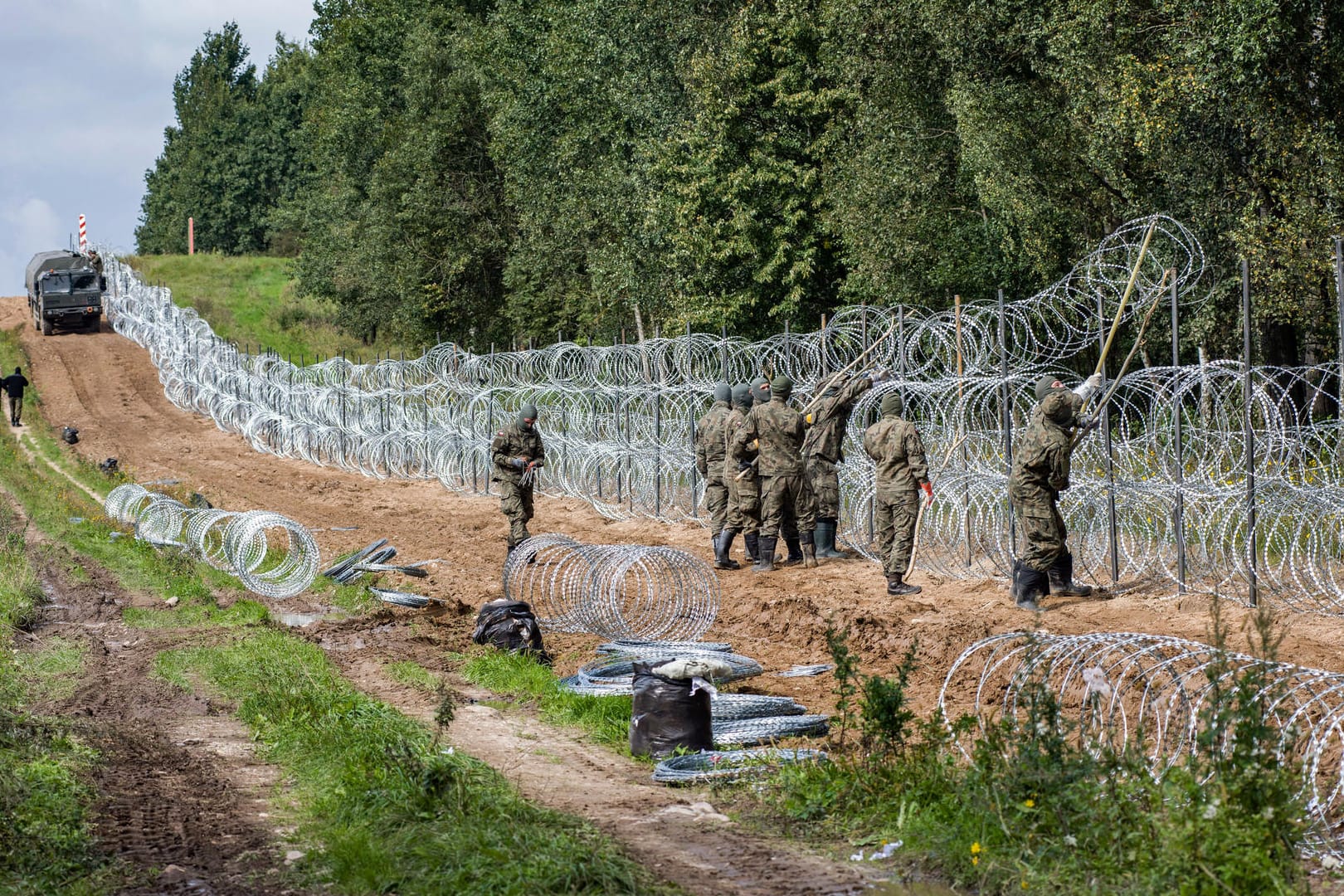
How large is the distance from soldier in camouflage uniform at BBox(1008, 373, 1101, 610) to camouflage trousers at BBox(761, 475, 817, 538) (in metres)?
3.22

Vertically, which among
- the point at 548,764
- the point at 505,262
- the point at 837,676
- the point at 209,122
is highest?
the point at 209,122

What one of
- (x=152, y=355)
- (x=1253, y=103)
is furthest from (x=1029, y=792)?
(x=152, y=355)

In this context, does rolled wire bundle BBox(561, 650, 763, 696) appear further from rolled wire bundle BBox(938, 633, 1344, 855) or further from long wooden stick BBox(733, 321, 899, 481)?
long wooden stick BBox(733, 321, 899, 481)

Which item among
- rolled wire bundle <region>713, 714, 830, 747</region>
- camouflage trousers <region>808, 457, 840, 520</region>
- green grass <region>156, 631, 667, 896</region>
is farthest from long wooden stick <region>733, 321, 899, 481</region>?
rolled wire bundle <region>713, 714, 830, 747</region>

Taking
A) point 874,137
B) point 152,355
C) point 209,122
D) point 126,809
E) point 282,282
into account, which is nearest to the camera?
point 126,809

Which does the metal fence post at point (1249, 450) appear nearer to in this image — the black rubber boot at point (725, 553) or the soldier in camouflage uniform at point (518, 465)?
the black rubber boot at point (725, 553)

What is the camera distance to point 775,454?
15438 millimetres

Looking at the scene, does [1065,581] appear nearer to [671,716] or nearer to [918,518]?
[918,518]

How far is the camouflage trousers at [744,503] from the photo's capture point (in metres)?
15.7

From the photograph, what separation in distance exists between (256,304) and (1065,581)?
53.6 m

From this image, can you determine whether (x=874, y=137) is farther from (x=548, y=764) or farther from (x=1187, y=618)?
(x=548, y=764)

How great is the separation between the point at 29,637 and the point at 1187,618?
10707 millimetres

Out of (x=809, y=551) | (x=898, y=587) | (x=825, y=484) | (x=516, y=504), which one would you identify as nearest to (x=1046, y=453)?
(x=898, y=587)

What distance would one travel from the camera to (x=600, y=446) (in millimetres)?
20953
